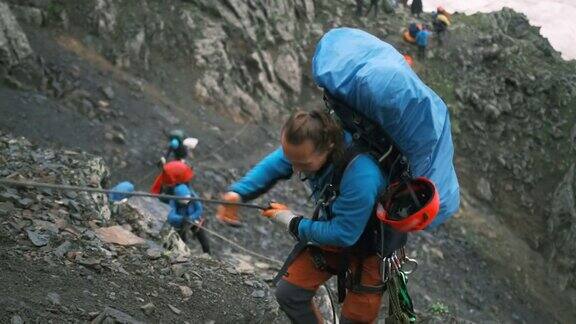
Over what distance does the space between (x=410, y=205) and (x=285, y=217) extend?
0.89 metres

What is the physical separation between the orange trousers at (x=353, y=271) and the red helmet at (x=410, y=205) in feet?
2.06

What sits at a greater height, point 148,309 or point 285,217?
point 285,217

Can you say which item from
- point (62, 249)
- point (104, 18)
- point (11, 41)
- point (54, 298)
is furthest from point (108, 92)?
point (54, 298)

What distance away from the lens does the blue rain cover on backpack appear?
11.2 feet

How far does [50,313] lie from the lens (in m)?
3.95

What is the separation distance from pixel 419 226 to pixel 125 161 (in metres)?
12.0

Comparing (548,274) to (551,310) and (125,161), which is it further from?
(125,161)

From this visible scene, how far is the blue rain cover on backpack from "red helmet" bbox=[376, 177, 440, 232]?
10 cm

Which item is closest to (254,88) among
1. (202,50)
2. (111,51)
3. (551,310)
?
(202,50)

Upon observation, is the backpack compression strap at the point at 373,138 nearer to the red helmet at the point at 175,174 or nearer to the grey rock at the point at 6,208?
the grey rock at the point at 6,208

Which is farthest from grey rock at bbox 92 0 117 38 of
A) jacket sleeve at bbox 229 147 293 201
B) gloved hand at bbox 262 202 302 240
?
gloved hand at bbox 262 202 302 240

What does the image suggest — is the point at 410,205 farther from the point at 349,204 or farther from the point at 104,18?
the point at 104,18

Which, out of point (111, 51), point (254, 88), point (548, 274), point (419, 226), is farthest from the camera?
point (548, 274)

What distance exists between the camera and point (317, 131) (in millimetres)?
3484
